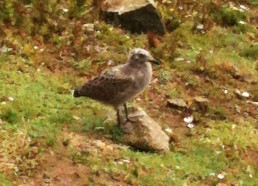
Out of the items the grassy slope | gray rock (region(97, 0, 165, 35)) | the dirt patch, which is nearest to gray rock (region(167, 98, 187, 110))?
the grassy slope

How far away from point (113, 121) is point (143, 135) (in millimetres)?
664

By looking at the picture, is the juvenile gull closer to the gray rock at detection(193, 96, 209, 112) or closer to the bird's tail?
the bird's tail

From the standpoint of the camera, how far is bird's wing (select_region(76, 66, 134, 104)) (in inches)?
388

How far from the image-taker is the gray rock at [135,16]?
14016 mm

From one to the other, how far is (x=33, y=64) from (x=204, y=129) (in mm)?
3101

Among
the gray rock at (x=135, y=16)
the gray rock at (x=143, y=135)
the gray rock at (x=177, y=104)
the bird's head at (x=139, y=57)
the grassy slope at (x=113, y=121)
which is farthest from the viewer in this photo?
the gray rock at (x=135, y=16)

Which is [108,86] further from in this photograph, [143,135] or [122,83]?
[143,135]

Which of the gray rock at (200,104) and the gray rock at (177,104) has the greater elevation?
the gray rock at (177,104)

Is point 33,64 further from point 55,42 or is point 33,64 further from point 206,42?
point 206,42

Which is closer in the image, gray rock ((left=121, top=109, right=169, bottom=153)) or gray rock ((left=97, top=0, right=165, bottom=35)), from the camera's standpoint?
gray rock ((left=121, top=109, right=169, bottom=153))

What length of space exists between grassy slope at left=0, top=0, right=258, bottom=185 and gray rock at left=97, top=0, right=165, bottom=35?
36cm

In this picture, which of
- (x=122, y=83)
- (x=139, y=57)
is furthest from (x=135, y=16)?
(x=122, y=83)

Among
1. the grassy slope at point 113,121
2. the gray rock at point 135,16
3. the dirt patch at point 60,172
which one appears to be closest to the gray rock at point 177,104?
the grassy slope at point 113,121

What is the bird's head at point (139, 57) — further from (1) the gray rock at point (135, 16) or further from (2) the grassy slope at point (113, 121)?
(1) the gray rock at point (135, 16)
